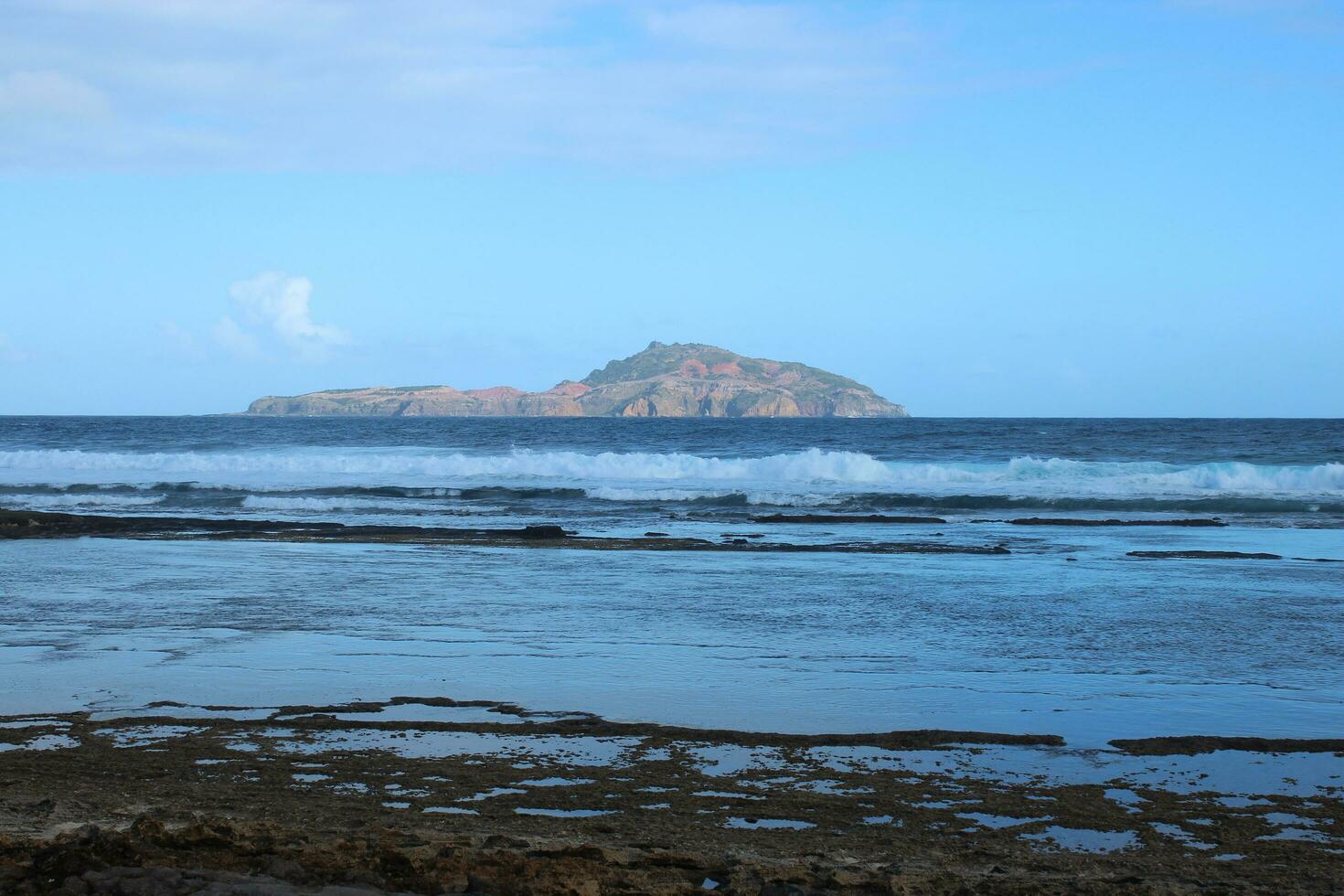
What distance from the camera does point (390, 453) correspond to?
61.2 meters

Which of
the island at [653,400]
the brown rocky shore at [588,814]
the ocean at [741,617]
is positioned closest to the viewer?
the brown rocky shore at [588,814]

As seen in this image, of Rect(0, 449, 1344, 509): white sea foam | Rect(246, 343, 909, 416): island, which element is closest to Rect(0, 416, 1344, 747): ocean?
Rect(0, 449, 1344, 509): white sea foam

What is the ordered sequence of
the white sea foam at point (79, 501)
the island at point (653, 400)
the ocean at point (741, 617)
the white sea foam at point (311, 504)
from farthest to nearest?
1. the island at point (653, 400)
2. the white sea foam at point (79, 501)
3. the white sea foam at point (311, 504)
4. the ocean at point (741, 617)

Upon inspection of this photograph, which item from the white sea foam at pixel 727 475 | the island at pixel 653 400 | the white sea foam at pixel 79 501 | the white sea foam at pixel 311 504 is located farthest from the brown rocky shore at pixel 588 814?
the island at pixel 653 400

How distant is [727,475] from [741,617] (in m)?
34.5

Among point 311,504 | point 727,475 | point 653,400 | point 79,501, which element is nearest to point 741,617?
point 311,504

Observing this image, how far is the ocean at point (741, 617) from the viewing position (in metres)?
8.25

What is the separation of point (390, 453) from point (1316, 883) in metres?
59.2

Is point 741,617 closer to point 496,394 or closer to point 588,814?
point 588,814

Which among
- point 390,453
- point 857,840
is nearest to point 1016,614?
point 857,840

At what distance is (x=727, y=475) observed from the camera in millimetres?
46781

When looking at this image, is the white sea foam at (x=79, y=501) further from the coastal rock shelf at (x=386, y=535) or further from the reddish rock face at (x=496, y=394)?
the reddish rock face at (x=496, y=394)

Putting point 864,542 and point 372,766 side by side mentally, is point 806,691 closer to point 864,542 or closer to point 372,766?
point 372,766

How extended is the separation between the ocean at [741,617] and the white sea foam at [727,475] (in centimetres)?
328
